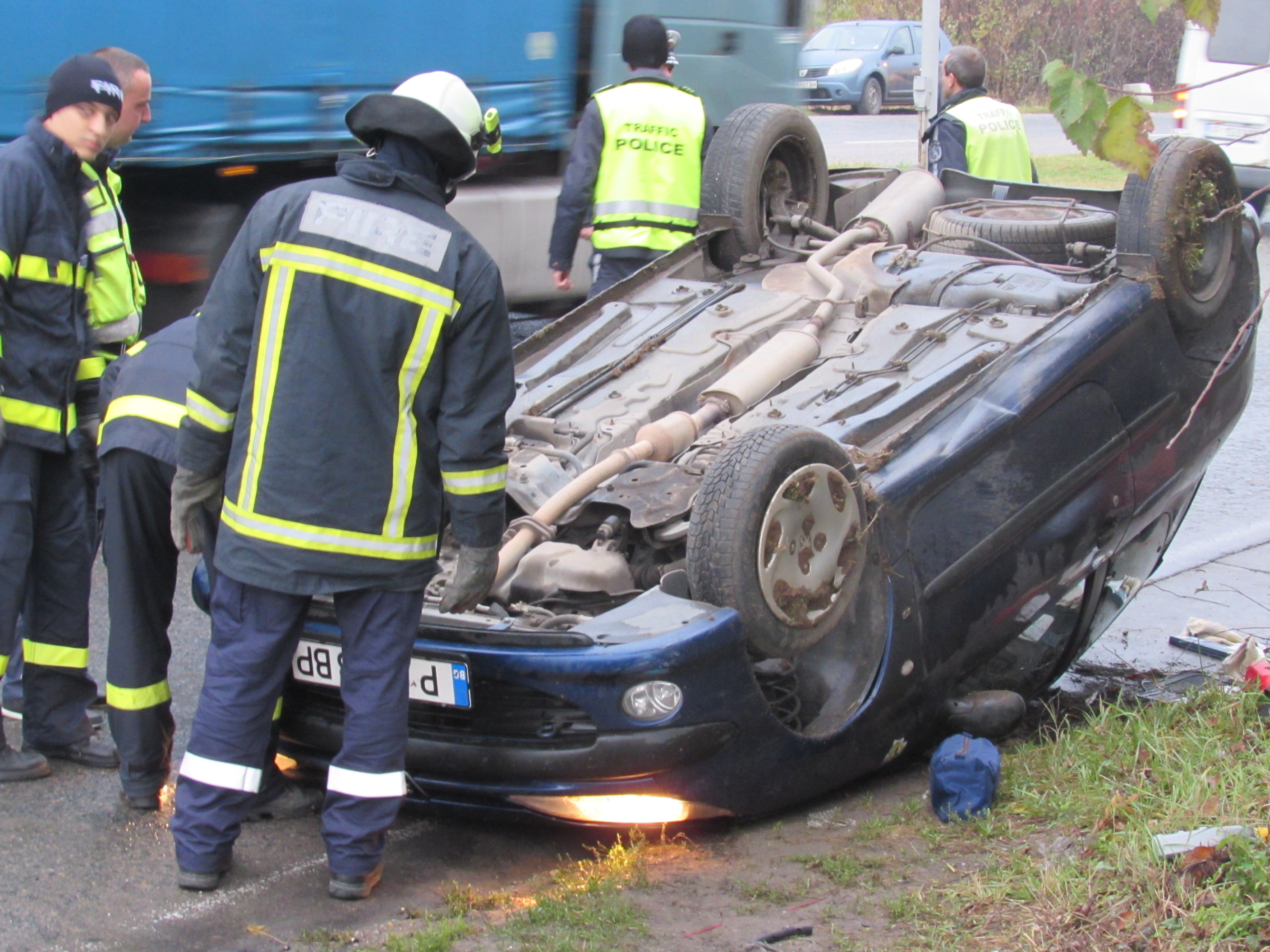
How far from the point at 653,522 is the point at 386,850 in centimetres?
103

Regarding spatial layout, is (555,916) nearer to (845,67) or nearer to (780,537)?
(780,537)

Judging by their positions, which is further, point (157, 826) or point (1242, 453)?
point (1242, 453)

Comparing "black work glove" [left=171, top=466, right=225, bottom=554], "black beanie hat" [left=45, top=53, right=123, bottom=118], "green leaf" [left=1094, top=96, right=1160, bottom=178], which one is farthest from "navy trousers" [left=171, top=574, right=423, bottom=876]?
"green leaf" [left=1094, top=96, right=1160, bottom=178]

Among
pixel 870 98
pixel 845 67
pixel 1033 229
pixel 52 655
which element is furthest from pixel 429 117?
pixel 870 98

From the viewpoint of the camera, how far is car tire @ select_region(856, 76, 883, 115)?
76.5 ft

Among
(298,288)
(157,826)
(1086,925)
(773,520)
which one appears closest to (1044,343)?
(773,520)

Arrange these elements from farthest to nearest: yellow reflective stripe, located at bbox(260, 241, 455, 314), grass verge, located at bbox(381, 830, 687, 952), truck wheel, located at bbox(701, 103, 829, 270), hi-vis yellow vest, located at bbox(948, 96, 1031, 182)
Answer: hi-vis yellow vest, located at bbox(948, 96, 1031, 182) < truck wheel, located at bbox(701, 103, 829, 270) < yellow reflective stripe, located at bbox(260, 241, 455, 314) < grass verge, located at bbox(381, 830, 687, 952)

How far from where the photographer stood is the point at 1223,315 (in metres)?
4.64

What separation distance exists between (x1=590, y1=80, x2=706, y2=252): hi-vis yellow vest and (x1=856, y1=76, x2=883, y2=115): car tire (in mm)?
18122

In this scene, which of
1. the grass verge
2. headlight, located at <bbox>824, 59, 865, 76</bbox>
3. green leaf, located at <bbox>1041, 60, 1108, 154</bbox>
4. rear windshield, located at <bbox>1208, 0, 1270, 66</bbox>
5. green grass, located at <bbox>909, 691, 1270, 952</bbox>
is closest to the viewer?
green leaf, located at <bbox>1041, 60, 1108, 154</bbox>

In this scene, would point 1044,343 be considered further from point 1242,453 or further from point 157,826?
point 1242,453

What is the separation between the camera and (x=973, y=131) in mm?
7043

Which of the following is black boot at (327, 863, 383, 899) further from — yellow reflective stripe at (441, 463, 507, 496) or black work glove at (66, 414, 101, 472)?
black work glove at (66, 414, 101, 472)

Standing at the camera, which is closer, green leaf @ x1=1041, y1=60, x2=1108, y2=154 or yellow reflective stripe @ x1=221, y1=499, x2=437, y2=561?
green leaf @ x1=1041, y1=60, x2=1108, y2=154
